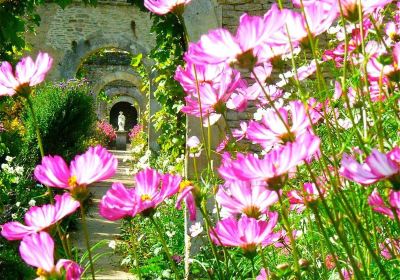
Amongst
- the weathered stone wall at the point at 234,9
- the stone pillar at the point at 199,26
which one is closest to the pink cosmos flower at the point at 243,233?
the stone pillar at the point at 199,26

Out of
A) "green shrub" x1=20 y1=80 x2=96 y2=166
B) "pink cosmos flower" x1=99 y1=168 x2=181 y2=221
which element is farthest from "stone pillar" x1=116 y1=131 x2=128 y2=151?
"pink cosmos flower" x1=99 y1=168 x2=181 y2=221

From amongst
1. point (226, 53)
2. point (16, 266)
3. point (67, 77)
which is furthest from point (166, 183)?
point (67, 77)

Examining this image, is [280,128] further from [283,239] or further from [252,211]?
[283,239]

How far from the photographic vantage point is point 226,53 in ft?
2.58

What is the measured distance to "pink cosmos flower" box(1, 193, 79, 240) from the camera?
795 mm

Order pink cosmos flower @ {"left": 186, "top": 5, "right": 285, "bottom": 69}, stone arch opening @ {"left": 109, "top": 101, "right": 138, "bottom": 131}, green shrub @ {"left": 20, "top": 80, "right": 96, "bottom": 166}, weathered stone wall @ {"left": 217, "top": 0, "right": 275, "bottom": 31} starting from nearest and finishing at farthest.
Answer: pink cosmos flower @ {"left": 186, "top": 5, "right": 285, "bottom": 69}, weathered stone wall @ {"left": 217, "top": 0, "right": 275, "bottom": 31}, green shrub @ {"left": 20, "top": 80, "right": 96, "bottom": 166}, stone arch opening @ {"left": 109, "top": 101, "right": 138, "bottom": 131}

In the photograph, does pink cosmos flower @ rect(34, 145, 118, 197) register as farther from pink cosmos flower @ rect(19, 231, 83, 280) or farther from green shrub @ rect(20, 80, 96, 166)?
green shrub @ rect(20, 80, 96, 166)

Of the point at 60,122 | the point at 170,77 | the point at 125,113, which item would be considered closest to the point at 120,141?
the point at 125,113

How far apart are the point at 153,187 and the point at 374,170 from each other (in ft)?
1.10

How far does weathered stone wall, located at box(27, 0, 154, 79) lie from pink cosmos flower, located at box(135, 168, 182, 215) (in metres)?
11.1

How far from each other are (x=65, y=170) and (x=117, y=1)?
11.7 metres

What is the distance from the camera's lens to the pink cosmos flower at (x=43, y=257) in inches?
28.3

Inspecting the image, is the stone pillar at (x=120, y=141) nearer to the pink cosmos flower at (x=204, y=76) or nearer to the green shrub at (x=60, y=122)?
the green shrub at (x=60, y=122)

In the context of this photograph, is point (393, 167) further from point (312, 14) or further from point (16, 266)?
point (16, 266)
